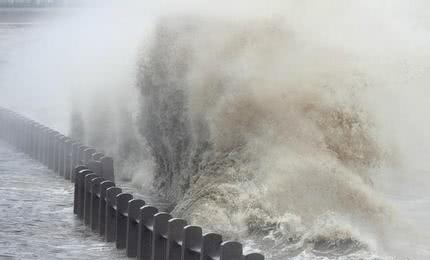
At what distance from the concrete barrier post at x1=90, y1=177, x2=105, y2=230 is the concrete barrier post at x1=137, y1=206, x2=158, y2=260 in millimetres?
2014

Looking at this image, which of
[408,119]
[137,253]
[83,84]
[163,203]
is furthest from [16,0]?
[137,253]

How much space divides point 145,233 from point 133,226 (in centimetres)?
54

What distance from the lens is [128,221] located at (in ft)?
39.5

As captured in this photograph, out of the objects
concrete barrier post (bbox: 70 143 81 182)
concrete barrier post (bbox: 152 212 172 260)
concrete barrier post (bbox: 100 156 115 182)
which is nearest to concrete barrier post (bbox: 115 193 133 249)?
concrete barrier post (bbox: 152 212 172 260)

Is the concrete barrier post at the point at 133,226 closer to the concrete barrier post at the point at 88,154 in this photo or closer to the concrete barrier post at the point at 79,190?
the concrete barrier post at the point at 79,190

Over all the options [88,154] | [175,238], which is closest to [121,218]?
[175,238]

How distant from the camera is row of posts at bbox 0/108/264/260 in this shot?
9.65 metres

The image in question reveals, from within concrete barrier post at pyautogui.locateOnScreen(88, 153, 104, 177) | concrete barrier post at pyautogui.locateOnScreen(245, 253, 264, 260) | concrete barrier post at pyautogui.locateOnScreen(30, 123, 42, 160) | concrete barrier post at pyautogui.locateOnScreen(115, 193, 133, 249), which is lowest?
concrete barrier post at pyautogui.locateOnScreen(245, 253, 264, 260)

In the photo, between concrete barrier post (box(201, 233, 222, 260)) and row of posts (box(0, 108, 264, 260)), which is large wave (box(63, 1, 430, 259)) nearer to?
row of posts (box(0, 108, 264, 260))

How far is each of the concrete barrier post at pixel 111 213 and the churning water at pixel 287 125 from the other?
32.6 inches

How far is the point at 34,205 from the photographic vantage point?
51.8 feet

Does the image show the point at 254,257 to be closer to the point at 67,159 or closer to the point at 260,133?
the point at 260,133

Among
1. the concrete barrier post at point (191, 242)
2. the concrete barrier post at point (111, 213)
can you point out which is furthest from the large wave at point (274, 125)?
the concrete barrier post at point (191, 242)

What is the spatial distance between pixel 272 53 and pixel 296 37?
52 cm
